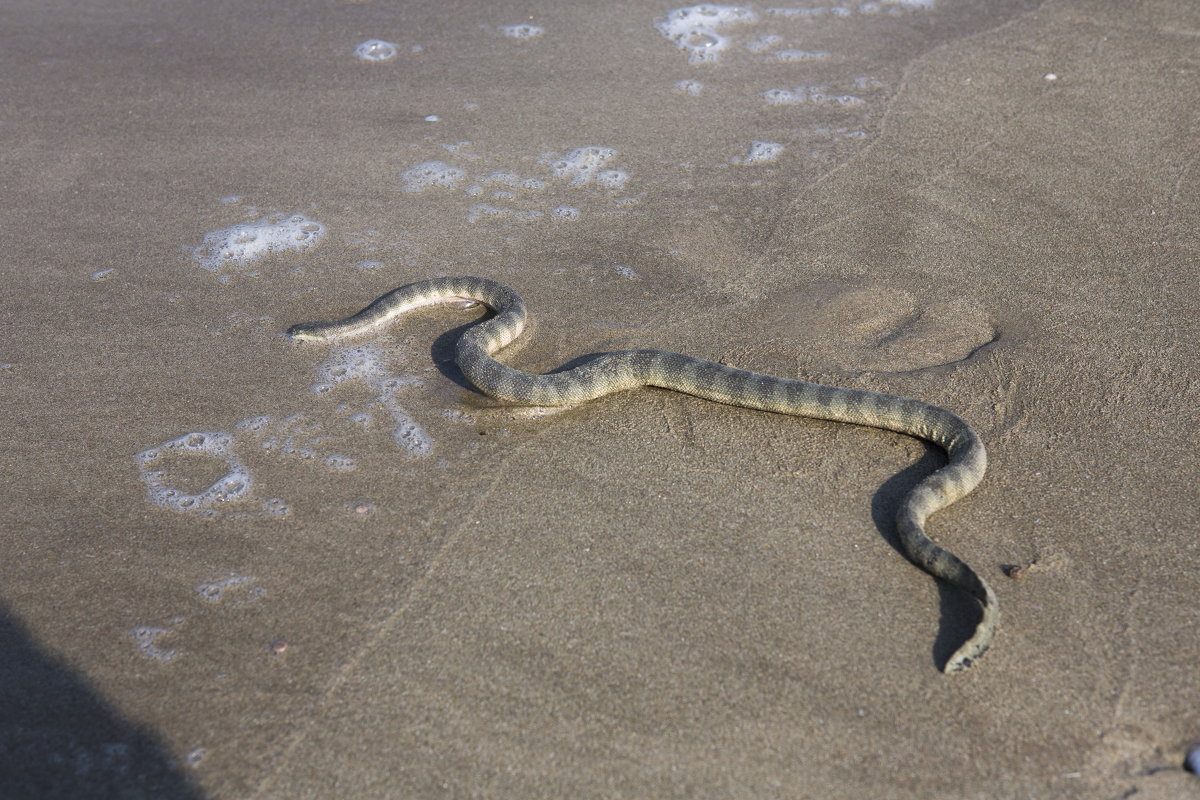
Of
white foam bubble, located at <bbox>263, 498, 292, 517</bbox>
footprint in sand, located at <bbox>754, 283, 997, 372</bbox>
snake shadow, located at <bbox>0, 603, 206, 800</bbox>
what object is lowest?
snake shadow, located at <bbox>0, 603, 206, 800</bbox>

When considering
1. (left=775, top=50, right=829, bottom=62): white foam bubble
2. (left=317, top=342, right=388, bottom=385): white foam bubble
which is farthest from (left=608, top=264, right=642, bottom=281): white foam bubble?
(left=775, top=50, right=829, bottom=62): white foam bubble

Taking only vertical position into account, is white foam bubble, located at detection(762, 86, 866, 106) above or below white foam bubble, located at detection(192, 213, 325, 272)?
above

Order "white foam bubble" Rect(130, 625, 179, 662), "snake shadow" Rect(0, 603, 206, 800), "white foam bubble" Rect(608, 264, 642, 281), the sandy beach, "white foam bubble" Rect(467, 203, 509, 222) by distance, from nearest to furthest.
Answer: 1. "snake shadow" Rect(0, 603, 206, 800)
2. the sandy beach
3. "white foam bubble" Rect(130, 625, 179, 662)
4. "white foam bubble" Rect(608, 264, 642, 281)
5. "white foam bubble" Rect(467, 203, 509, 222)

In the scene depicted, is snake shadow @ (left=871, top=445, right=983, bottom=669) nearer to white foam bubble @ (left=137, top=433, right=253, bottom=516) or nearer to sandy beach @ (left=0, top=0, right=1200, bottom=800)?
sandy beach @ (left=0, top=0, right=1200, bottom=800)

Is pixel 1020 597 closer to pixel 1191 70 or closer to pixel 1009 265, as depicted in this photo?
pixel 1009 265

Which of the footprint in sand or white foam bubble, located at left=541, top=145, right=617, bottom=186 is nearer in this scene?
the footprint in sand

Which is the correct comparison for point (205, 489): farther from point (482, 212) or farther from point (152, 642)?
point (482, 212)

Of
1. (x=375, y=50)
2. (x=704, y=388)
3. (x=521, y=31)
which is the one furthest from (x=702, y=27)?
(x=704, y=388)
